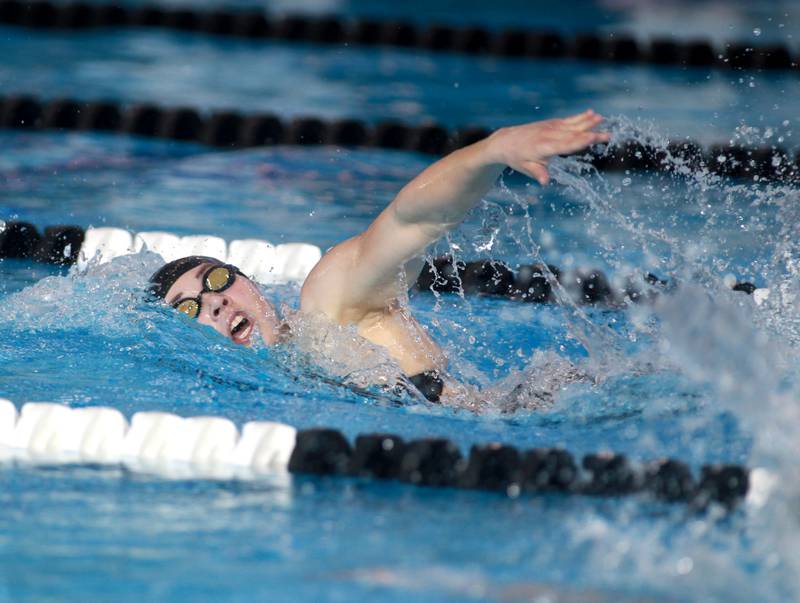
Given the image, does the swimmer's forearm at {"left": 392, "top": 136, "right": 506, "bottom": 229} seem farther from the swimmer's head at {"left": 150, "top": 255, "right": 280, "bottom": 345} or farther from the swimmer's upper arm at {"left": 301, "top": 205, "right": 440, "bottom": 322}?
the swimmer's head at {"left": 150, "top": 255, "right": 280, "bottom": 345}

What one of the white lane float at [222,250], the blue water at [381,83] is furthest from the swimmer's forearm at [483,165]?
the blue water at [381,83]

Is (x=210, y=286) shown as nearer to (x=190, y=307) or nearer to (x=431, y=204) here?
(x=190, y=307)

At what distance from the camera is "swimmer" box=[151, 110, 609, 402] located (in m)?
2.40

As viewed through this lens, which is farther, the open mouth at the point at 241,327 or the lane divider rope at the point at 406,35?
the lane divider rope at the point at 406,35

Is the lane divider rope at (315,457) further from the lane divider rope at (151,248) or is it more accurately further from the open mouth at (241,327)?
the lane divider rope at (151,248)

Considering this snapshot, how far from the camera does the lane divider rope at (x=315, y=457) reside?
7.88ft

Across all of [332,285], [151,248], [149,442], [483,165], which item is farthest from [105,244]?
[483,165]

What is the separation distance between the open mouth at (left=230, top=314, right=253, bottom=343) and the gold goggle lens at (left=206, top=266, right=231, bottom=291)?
9 centimetres

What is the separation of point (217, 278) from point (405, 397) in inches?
21.7

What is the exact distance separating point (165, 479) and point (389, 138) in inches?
130

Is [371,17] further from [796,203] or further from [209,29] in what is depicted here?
[796,203]

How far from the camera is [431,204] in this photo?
2607mm

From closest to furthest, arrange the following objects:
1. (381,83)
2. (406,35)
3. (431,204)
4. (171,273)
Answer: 1. (431,204)
2. (171,273)
3. (381,83)
4. (406,35)

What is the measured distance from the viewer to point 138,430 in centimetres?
271
